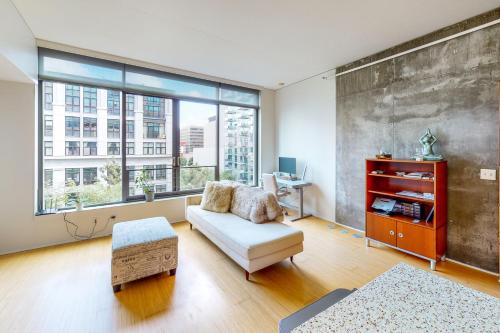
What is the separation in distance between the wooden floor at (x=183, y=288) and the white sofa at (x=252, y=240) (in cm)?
22

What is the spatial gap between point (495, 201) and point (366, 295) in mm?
2905

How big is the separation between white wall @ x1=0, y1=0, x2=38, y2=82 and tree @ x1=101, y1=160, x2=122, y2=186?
1.50m

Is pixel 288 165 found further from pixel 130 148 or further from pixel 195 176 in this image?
pixel 130 148

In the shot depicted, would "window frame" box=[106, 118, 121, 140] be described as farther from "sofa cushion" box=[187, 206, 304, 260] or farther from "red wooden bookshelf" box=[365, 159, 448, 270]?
"red wooden bookshelf" box=[365, 159, 448, 270]

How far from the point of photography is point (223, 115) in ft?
16.6

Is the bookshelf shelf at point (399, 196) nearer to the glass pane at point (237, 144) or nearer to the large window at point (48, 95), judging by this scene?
the glass pane at point (237, 144)

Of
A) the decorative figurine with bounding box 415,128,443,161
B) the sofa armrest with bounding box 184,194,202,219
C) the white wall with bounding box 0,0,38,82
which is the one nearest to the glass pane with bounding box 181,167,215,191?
the sofa armrest with bounding box 184,194,202,219

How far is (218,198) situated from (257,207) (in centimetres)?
81

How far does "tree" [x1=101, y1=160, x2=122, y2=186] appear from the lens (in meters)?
3.82

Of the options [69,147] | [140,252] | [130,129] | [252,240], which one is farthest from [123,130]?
[252,240]

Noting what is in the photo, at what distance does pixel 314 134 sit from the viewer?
469cm

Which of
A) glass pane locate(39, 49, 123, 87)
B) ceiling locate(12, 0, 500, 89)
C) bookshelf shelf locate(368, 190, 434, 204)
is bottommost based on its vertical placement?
bookshelf shelf locate(368, 190, 434, 204)

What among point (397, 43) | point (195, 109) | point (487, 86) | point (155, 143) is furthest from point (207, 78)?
point (487, 86)

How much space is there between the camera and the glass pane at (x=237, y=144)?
5.07 metres
